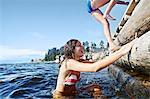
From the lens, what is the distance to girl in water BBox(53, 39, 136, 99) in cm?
532

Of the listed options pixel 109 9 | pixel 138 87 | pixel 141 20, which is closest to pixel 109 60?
pixel 138 87

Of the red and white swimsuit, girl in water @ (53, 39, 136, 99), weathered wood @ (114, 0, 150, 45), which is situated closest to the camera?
girl in water @ (53, 39, 136, 99)

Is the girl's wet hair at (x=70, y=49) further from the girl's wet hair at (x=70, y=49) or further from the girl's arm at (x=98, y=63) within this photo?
the girl's arm at (x=98, y=63)

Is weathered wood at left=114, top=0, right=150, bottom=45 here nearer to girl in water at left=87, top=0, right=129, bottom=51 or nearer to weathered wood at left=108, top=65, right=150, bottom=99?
girl in water at left=87, top=0, right=129, bottom=51

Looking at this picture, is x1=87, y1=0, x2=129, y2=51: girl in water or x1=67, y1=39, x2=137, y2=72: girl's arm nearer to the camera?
x1=67, y1=39, x2=137, y2=72: girl's arm

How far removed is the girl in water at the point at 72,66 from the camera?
17.4 ft

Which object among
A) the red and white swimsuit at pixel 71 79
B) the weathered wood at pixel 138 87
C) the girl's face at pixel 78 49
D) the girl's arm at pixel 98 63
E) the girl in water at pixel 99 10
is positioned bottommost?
the weathered wood at pixel 138 87

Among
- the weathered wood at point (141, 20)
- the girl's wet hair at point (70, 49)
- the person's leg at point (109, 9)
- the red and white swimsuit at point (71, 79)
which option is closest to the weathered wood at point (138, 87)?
the weathered wood at point (141, 20)

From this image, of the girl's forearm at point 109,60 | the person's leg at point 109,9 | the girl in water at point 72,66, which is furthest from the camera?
the person's leg at point 109,9

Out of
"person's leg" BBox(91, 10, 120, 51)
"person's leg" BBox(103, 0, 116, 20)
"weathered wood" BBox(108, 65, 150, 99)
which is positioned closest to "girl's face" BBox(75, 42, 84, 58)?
"person's leg" BBox(91, 10, 120, 51)

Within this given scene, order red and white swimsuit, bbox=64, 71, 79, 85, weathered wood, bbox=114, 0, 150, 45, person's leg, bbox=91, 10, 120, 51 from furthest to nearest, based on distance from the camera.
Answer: person's leg, bbox=91, 10, 120, 51 < red and white swimsuit, bbox=64, 71, 79, 85 < weathered wood, bbox=114, 0, 150, 45

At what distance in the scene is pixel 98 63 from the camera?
17.3ft

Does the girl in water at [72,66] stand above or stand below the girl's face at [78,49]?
below

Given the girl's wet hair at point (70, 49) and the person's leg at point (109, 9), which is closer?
the girl's wet hair at point (70, 49)
